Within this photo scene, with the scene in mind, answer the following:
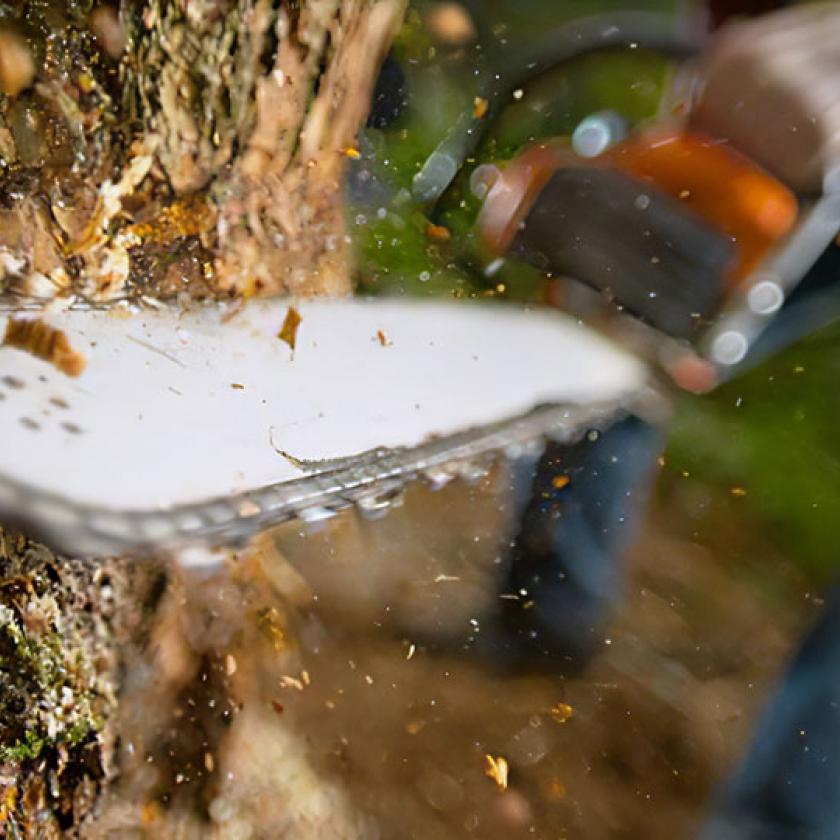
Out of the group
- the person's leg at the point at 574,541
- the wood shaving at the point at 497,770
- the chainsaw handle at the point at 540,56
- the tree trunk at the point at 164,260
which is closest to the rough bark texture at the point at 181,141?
the tree trunk at the point at 164,260

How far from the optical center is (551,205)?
0.87 m

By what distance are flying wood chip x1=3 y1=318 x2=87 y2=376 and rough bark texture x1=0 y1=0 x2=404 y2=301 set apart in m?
0.05

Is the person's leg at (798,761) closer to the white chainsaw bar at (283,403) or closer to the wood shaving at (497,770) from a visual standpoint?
the wood shaving at (497,770)

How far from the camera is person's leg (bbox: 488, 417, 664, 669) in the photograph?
98 cm

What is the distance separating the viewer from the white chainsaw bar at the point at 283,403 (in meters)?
0.95

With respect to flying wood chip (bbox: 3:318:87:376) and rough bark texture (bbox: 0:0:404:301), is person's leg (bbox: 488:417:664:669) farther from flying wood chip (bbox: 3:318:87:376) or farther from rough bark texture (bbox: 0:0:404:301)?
flying wood chip (bbox: 3:318:87:376)

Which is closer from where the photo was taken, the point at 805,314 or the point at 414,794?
the point at 805,314

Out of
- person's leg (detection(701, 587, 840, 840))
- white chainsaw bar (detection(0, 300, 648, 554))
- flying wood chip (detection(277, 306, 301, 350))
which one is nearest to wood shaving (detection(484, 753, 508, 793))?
person's leg (detection(701, 587, 840, 840))

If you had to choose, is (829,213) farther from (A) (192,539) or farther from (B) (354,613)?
(A) (192,539)

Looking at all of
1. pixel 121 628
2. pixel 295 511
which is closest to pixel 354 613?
pixel 295 511

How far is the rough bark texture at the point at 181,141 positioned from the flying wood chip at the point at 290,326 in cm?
3

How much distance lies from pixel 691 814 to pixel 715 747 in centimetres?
9

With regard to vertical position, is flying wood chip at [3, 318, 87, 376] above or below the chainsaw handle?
below

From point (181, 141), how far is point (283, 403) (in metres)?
0.33
